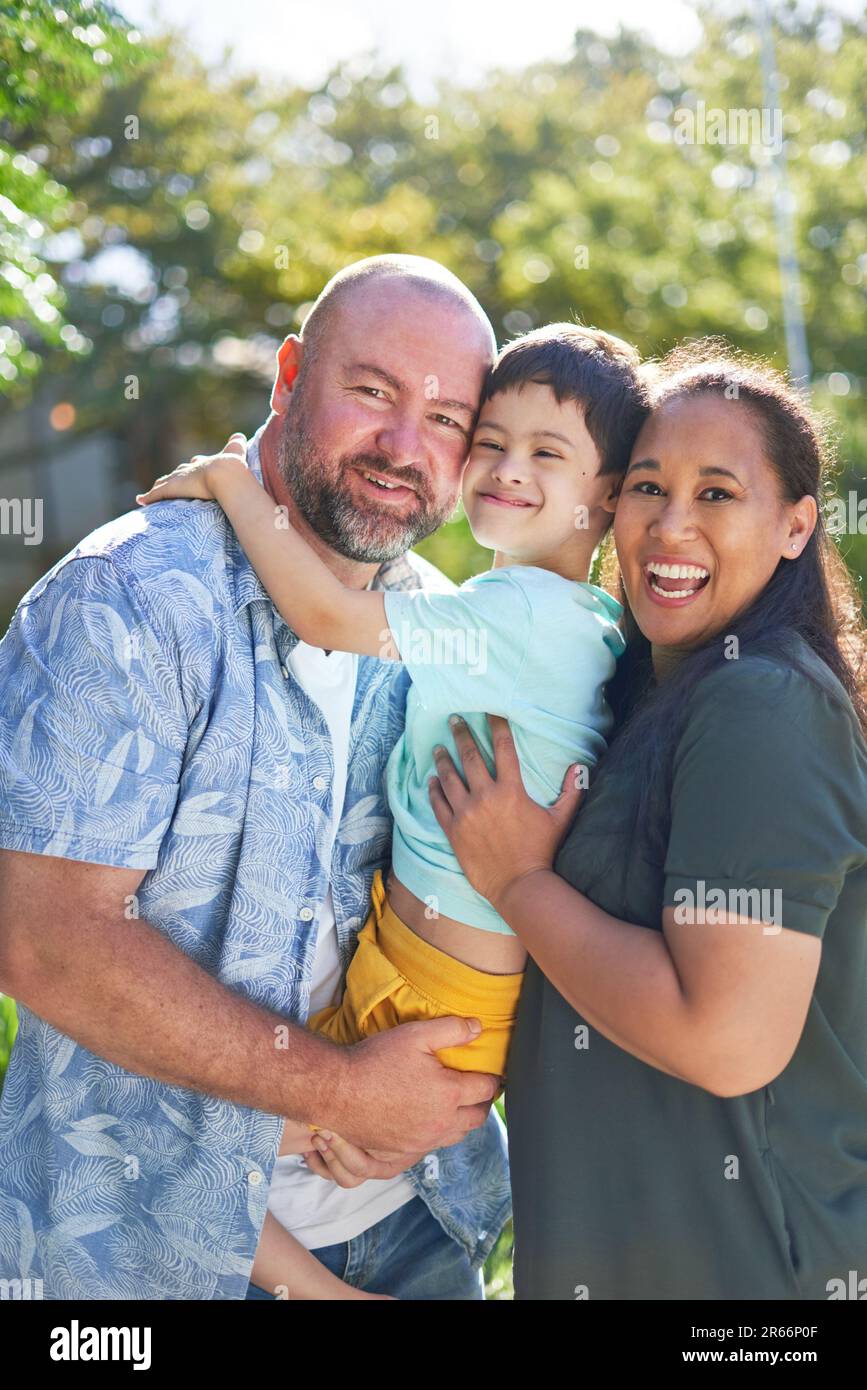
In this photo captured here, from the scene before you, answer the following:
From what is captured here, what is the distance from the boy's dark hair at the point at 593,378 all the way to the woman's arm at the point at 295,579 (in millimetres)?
534

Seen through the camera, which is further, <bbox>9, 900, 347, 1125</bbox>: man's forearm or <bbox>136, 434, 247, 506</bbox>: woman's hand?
<bbox>136, 434, 247, 506</bbox>: woman's hand

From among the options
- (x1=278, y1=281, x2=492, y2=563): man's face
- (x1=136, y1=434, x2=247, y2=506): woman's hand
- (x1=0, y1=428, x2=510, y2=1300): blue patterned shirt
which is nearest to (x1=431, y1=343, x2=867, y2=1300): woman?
(x1=0, y1=428, x2=510, y2=1300): blue patterned shirt

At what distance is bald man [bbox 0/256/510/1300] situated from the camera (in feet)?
6.92

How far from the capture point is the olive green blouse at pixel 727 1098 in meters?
1.85

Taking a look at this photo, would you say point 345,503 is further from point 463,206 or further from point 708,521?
point 463,206

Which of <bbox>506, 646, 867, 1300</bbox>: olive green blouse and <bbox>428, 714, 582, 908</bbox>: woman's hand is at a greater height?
<bbox>428, 714, 582, 908</bbox>: woman's hand

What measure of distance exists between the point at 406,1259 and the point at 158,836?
3.46ft

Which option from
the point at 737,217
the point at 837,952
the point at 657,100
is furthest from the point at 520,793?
the point at 657,100

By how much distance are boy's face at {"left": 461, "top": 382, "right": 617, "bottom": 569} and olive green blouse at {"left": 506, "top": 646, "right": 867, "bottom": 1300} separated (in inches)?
22.2

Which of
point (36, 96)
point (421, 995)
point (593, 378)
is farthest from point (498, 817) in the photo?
point (36, 96)

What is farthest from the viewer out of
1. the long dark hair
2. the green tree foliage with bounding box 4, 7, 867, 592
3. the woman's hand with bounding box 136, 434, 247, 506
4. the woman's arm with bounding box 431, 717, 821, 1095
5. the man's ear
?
the green tree foliage with bounding box 4, 7, 867, 592

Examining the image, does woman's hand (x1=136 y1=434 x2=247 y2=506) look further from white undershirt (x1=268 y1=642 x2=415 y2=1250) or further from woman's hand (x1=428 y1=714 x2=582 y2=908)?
woman's hand (x1=428 y1=714 x2=582 y2=908)

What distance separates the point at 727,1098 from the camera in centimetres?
200
